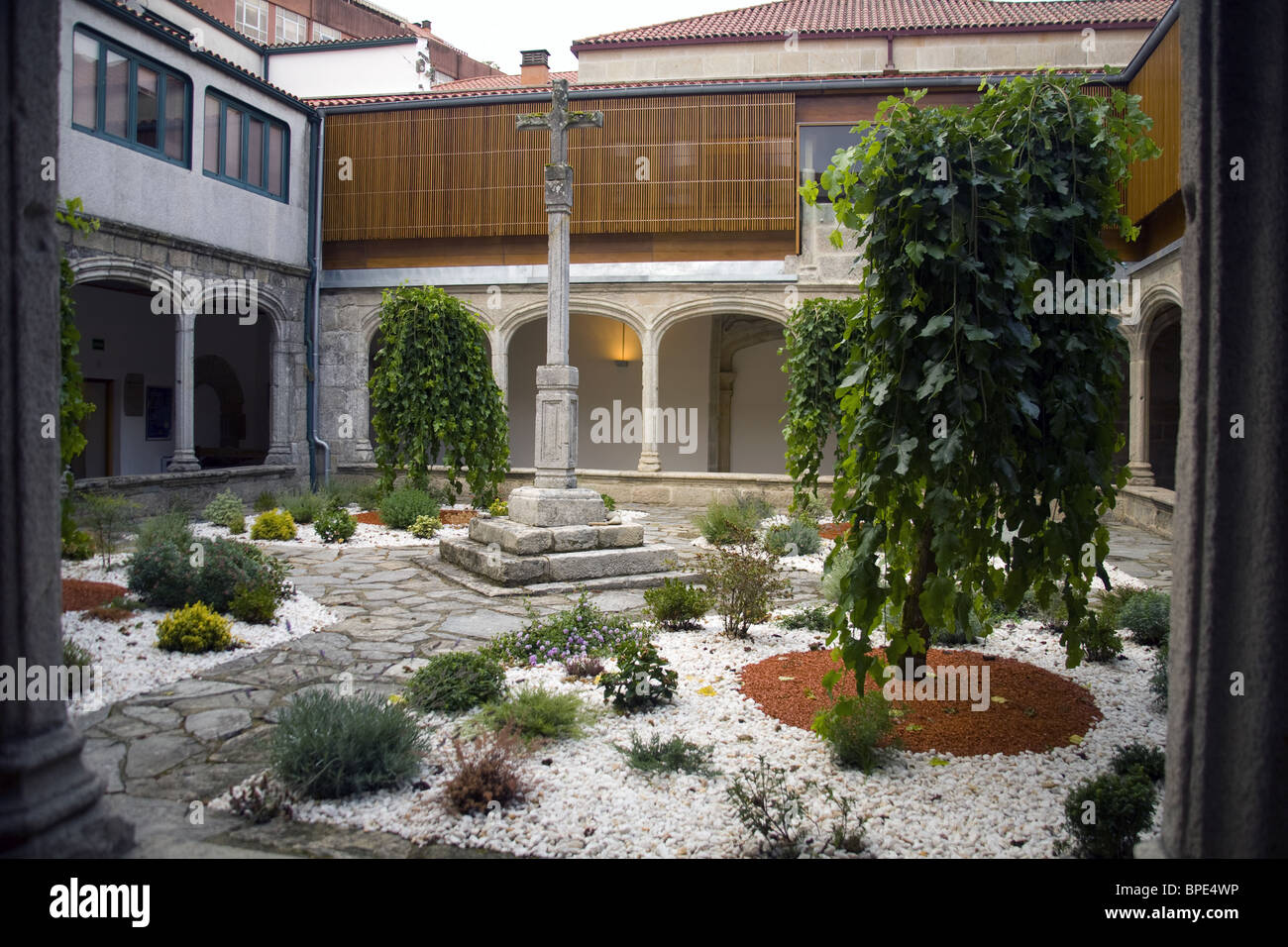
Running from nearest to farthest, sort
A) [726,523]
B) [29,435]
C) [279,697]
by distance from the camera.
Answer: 1. [29,435]
2. [279,697]
3. [726,523]

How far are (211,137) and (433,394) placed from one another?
5.18 meters

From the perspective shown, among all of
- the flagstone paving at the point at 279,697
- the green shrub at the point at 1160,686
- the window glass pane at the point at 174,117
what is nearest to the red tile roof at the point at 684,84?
the window glass pane at the point at 174,117

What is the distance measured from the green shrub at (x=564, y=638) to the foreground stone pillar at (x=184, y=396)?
795cm

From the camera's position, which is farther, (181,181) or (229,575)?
(181,181)

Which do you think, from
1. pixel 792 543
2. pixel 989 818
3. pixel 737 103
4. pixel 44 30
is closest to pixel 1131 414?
pixel 792 543

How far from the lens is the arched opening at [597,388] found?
16.1 meters

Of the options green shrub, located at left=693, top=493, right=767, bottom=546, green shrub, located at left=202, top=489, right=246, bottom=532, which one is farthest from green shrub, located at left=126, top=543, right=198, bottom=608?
green shrub, located at left=693, top=493, right=767, bottom=546

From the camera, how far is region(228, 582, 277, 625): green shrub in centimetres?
519

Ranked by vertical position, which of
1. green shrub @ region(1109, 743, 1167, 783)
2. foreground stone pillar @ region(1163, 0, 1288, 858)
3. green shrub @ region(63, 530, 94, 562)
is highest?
foreground stone pillar @ region(1163, 0, 1288, 858)

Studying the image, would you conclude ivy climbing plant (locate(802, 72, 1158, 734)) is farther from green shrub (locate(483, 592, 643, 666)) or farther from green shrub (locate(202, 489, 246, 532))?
green shrub (locate(202, 489, 246, 532))

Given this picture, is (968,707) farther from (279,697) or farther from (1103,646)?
(279,697)

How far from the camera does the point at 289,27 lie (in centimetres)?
2416

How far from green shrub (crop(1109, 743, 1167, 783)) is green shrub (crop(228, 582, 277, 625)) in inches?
179

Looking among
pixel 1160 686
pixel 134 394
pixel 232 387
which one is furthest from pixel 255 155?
pixel 1160 686
